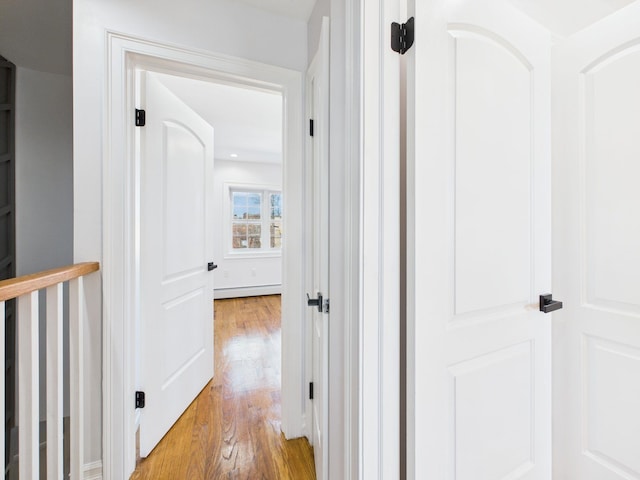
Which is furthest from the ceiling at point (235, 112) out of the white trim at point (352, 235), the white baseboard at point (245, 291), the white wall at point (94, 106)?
the white baseboard at point (245, 291)

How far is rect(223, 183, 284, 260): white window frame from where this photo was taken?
4.98 metres

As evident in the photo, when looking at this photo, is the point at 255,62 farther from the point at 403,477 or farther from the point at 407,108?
the point at 403,477

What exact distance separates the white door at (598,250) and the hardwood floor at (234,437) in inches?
47.2

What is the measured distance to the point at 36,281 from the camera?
862mm

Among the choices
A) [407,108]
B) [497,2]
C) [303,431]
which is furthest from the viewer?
[303,431]

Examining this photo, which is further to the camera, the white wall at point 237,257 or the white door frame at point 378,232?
the white wall at point 237,257

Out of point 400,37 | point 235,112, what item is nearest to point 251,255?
point 235,112

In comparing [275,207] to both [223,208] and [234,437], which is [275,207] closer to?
[223,208]

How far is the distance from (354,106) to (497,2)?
0.60m

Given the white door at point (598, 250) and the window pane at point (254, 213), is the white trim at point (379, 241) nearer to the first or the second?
the white door at point (598, 250)

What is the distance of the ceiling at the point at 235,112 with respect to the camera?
2.49 metres

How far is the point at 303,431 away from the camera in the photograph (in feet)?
5.31

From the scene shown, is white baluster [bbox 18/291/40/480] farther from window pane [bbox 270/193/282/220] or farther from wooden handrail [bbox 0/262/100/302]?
window pane [bbox 270/193/282/220]

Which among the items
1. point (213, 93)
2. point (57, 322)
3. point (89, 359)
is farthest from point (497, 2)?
point (213, 93)
